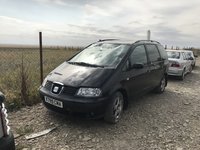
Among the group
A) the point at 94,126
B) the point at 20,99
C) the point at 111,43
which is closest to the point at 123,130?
the point at 94,126

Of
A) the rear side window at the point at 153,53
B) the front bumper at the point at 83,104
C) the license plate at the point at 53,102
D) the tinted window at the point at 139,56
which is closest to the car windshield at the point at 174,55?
the rear side window at the point at 153,53

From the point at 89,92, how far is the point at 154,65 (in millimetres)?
2983

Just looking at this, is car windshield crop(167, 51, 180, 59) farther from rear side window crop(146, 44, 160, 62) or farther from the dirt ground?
the dirt ground

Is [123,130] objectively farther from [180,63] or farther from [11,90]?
[180,63]

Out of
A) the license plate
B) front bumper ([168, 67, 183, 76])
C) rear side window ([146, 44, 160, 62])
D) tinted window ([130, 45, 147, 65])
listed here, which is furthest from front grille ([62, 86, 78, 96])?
→ front bumper ([168, 67, 183, 76])

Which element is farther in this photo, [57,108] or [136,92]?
[136,92]

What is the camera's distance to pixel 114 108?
4.59 meters

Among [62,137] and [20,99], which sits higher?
[20,99]

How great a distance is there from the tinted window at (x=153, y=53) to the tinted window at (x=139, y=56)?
0.39 meters

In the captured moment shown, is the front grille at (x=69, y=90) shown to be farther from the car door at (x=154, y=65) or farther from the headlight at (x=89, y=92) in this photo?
the car door at (x=154, y=65)

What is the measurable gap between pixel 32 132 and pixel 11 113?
1.20m

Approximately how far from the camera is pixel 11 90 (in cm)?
605

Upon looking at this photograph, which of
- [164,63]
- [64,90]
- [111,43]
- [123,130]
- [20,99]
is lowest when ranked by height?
[123,130]

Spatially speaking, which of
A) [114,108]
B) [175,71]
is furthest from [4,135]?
[175,71]
